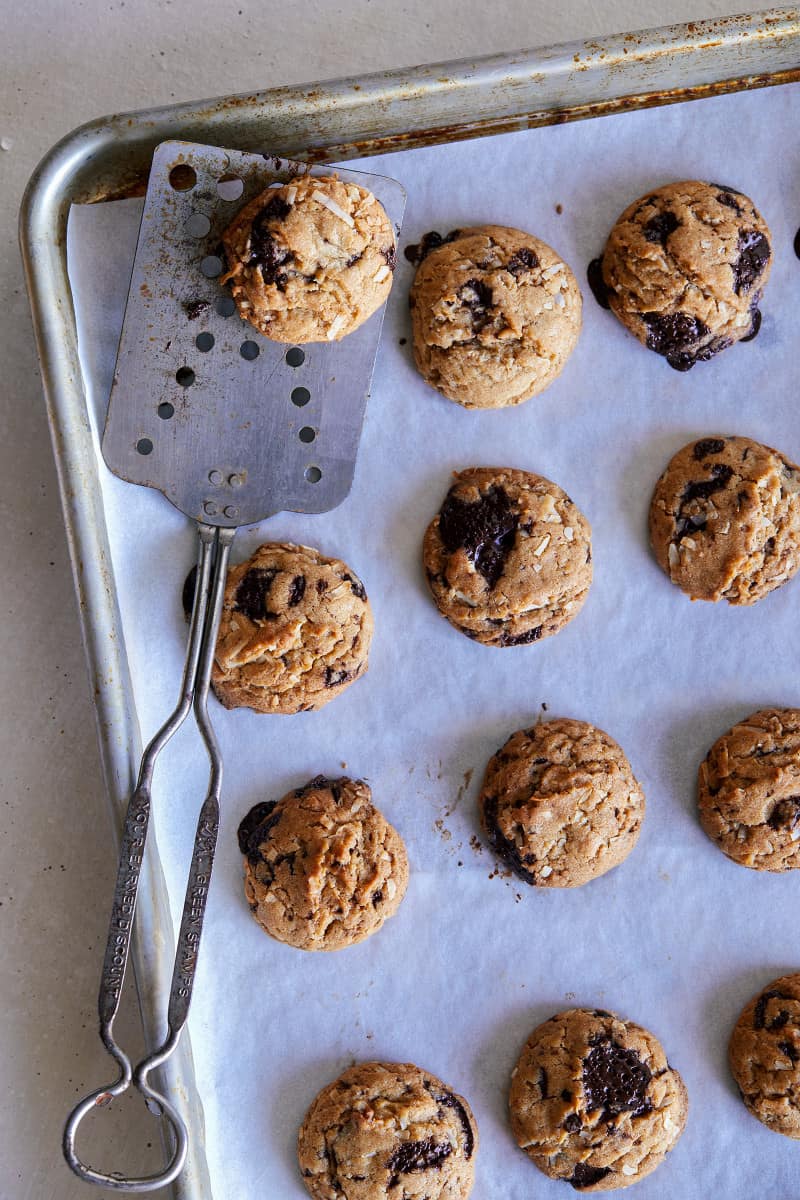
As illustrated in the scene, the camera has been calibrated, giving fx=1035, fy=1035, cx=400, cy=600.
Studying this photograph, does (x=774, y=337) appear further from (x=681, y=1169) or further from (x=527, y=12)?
(x=681, y=1169)

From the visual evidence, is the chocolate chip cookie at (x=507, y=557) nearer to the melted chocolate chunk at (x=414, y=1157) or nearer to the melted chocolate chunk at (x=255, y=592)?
the melted chocolate chunk at (x=255, y=592)

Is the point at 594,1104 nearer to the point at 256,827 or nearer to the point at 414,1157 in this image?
the point at 414,1157

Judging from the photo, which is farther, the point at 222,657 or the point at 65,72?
the point at 65,72

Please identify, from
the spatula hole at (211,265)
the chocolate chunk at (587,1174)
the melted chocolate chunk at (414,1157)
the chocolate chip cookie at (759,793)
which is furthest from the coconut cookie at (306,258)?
the chocolate chunk at (587,1174)

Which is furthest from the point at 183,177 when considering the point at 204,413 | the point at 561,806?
the point at 561,806

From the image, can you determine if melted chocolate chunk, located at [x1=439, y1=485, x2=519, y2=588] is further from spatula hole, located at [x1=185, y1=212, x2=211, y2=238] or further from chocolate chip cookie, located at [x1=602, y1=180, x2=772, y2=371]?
spatula hole, located at [x1=185, y1=212, x2=211, y2=238]

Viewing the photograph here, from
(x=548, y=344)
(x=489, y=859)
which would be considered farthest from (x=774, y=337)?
(x=489, y=859)
